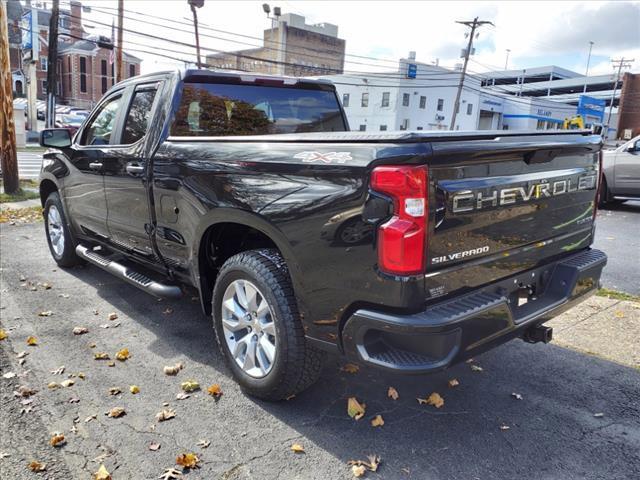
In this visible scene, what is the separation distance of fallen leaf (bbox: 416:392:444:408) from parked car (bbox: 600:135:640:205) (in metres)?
9.22

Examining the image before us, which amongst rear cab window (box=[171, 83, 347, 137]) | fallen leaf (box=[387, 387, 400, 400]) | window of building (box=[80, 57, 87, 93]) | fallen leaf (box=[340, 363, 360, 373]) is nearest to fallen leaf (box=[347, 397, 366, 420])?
fallen leaf (box=[387, 387, 400, 400])

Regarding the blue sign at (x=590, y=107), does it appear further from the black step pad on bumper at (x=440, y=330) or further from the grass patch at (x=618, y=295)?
the black step pad on bumper at (x=440, y=330)

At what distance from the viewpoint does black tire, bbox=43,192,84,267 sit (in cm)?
574

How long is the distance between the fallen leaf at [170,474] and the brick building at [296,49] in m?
67.3

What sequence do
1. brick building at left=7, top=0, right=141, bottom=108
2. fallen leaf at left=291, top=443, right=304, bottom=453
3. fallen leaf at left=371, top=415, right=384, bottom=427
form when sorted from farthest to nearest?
1. brick building at left=7, top=0, right=141, bottom=108
2. fallen leaf at left=371, top=415, right=384, bottom=427
3. fallen leaf at left=291, top=443, right=304, bottom=453

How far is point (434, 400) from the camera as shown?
327 cm

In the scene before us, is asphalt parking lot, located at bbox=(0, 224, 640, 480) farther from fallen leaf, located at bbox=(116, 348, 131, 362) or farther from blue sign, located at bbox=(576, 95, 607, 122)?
blue sign, located at bbox=(576, 95, 607, 122)

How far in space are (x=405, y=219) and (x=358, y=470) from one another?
50.3 inches

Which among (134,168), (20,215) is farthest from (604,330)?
(20,215)

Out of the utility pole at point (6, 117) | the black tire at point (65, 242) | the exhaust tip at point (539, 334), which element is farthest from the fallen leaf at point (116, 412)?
the utility pole at point (6, 117)

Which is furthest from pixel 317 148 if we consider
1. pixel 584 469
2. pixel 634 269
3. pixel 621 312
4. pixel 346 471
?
pixel 634 269

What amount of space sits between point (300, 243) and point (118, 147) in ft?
7.85

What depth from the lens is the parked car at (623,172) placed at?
10.6 m

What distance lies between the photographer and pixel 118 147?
14.3 feet
